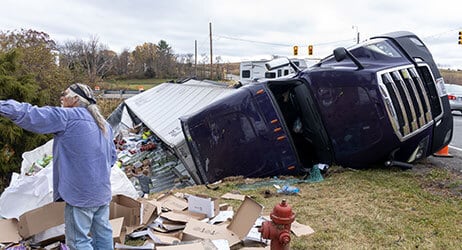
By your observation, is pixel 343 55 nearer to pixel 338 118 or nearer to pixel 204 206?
pixel 338 118

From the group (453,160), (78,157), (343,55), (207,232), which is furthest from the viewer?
(453,160)

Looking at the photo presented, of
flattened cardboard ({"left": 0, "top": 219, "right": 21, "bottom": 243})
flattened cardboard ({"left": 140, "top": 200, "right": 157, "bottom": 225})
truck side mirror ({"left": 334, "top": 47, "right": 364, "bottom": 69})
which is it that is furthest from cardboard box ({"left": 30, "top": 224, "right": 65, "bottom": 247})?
truck side mirror ({"left": 334, "top": 47, "right": 364, "bottom": 69})

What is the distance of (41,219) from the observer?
11.0 ft

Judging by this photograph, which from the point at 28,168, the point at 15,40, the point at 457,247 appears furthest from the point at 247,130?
the point at 15,40

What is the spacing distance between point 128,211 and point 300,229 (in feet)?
5.72

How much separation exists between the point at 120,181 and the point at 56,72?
51.0ft

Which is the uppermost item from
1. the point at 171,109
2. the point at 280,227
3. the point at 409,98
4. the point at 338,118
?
the point at 409,98

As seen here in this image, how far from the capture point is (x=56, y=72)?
18.2 meters

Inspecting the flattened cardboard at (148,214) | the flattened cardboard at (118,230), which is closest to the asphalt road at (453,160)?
the flattened cardboard at (148,214)

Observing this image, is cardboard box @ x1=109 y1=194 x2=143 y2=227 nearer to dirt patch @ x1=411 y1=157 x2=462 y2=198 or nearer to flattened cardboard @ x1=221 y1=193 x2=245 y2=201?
flattened cardboard @ x1=221 y1=193 x2=245 y2=201

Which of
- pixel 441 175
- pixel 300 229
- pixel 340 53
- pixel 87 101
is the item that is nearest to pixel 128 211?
pixel 87 101

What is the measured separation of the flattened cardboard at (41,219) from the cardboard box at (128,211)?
55 cm

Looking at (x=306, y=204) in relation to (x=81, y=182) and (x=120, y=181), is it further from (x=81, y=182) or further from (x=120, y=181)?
(x=81, y=182)

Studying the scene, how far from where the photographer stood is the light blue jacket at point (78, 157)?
8.73 feet
